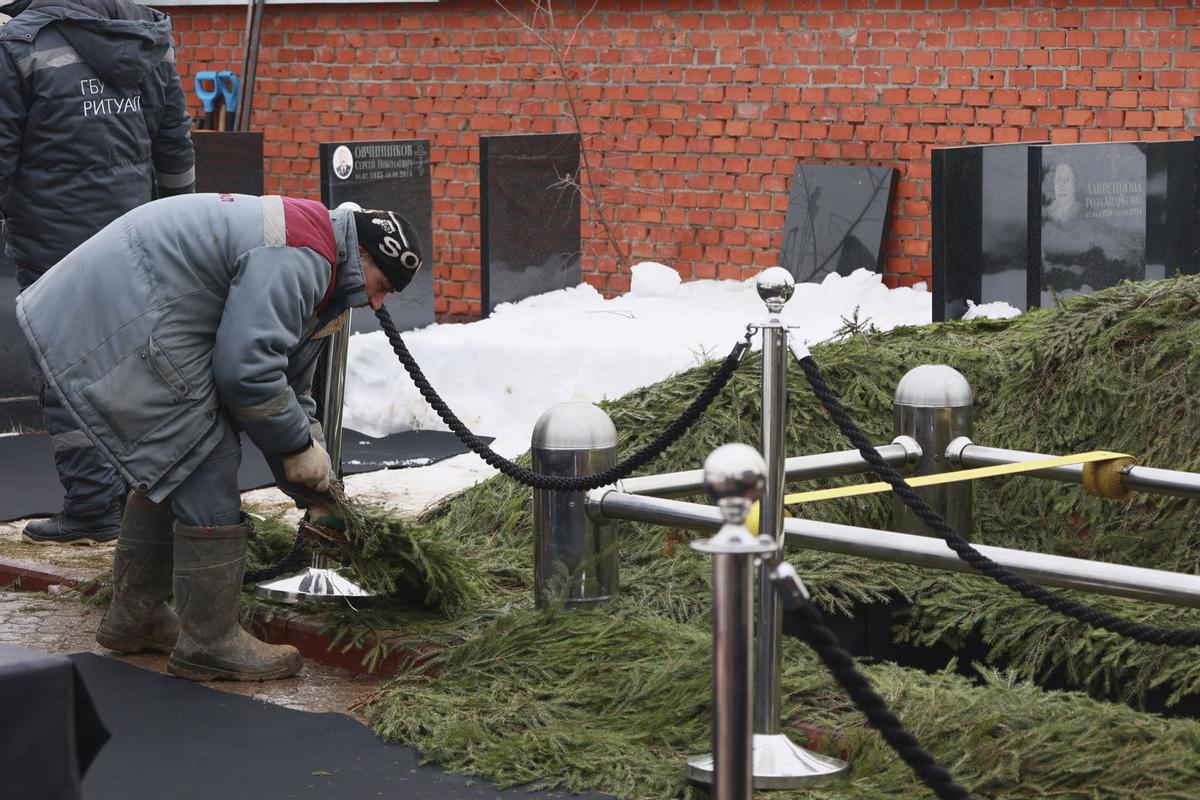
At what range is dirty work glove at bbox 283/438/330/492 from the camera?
4.29 metres

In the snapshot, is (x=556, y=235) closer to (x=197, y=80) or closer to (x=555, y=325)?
(x=555, y=325)

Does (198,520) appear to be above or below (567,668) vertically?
above

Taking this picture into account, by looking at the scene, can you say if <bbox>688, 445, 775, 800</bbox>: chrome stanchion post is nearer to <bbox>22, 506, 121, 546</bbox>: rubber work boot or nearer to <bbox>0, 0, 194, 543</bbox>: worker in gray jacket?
<bbox>0, 0, 194, 543</bbox>: worker in gray jacket

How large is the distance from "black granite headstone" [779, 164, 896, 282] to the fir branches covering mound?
3667 millimetres

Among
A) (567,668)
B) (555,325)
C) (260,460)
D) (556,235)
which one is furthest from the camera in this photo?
(556,235)

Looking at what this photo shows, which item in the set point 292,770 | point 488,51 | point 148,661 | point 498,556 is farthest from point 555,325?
point 292,770

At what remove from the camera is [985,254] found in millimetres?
7879

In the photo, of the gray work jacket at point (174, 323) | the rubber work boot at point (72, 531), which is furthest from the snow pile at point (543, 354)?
the gray work jacket at point (174, 323)

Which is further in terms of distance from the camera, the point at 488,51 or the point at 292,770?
the point at 488,51

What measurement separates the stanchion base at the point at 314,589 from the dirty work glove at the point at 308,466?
515 mm

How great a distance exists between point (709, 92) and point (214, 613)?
697 centimetres

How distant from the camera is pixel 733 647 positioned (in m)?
2.53

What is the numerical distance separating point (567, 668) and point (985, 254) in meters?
4.44

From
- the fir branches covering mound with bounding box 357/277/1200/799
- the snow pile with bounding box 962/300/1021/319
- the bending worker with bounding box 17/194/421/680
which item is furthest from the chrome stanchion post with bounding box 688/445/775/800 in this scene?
the snow pile with bounding box 962/300/1021/319
